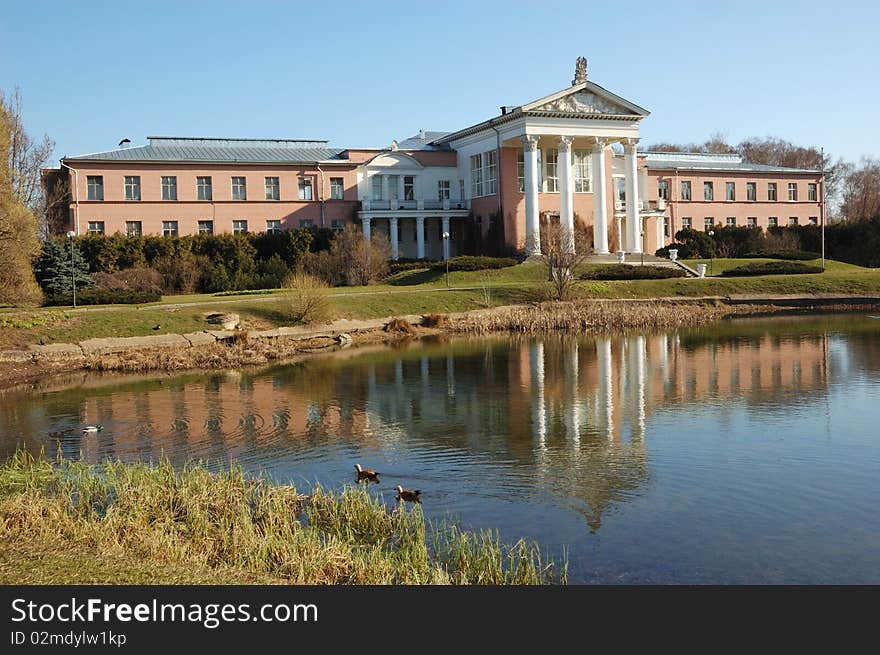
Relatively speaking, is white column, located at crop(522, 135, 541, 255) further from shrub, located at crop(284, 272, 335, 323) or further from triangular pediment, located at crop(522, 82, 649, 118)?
shrub, located at crop(284, 272, 335, 323)

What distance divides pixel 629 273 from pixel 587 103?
13313mm

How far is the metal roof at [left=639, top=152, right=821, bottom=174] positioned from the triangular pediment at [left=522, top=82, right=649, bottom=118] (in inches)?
465

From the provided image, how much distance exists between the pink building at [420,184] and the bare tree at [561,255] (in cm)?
529

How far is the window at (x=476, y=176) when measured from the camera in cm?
6250

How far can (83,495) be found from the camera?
1340 centimetres

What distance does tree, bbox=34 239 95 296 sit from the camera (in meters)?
41.5

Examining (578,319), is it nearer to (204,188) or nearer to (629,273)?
(629,273)

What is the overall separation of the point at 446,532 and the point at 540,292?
33.6 meters

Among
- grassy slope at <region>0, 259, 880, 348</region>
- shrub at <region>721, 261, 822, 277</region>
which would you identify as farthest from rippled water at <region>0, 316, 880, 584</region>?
shrub at <region>721, 261, 822, 277</region>

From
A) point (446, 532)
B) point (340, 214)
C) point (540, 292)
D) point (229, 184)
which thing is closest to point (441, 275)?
point (540, 292)

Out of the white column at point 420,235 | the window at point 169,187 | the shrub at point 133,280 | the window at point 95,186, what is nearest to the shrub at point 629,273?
the white column at point 420,235

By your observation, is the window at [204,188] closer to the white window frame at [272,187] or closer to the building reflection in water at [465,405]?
the white window frame at [272,187]

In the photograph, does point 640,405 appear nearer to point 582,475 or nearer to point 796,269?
point 582,475

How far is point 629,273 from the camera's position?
49.4 metres
